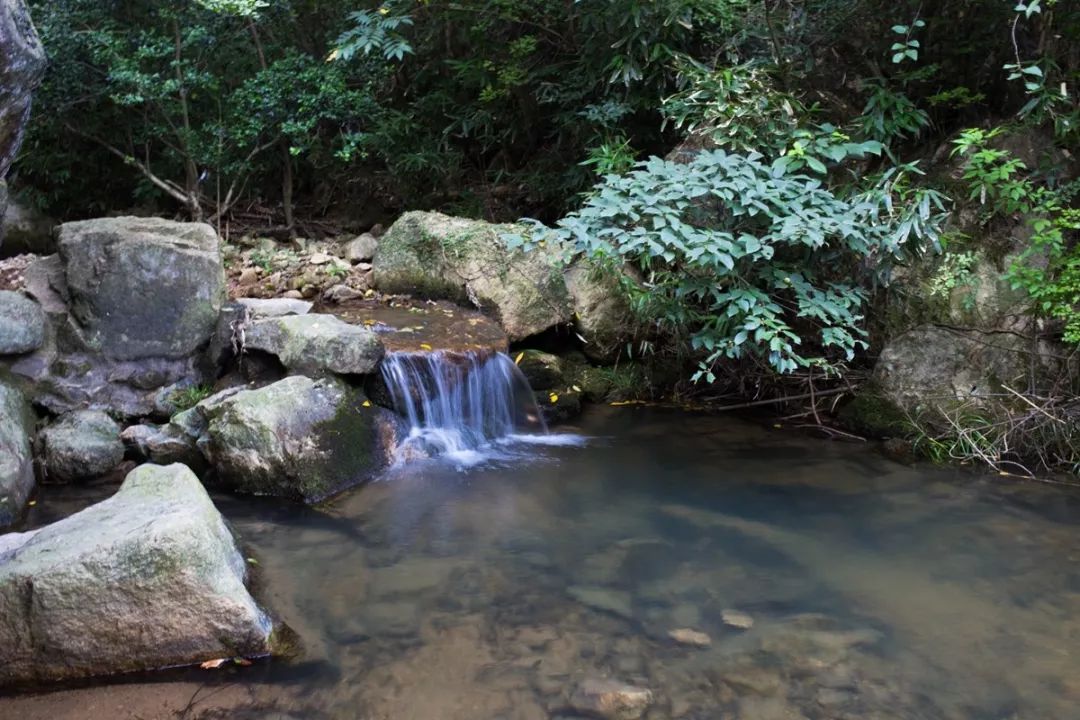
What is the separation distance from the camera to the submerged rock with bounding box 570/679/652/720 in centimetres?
332

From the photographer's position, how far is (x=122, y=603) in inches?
134

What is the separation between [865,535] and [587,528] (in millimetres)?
1699

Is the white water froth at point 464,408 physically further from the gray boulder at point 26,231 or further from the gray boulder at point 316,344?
the gray boulder at point 26,231

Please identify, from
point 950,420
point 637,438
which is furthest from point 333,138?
point 950,420

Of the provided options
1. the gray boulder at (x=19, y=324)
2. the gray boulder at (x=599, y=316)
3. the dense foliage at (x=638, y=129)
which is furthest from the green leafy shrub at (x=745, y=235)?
the gray boulder at (x=19, y=324)

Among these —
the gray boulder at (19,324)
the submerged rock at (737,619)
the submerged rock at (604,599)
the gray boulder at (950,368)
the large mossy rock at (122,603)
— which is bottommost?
the submerged rock at (737,619)

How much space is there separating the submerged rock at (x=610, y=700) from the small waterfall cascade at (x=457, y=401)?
114 inches

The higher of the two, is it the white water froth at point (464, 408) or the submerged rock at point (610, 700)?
the white water froth at point (464, 408)

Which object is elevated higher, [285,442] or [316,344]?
[316,344]

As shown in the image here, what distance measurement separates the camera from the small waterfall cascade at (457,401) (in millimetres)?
6160

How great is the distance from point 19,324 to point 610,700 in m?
4.94

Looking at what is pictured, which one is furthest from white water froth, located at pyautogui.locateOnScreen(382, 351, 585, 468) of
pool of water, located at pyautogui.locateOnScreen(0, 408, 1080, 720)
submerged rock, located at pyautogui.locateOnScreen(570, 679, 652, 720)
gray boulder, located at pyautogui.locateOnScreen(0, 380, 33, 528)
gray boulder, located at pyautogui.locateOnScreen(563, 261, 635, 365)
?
submerged rock, located at pyautogui.locateOnScreen(570, 679, 652, 720)

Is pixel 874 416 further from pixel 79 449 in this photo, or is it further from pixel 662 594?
pixel 79 449

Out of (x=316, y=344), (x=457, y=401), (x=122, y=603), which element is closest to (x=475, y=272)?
(x=457, y=401)
